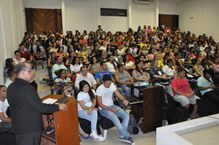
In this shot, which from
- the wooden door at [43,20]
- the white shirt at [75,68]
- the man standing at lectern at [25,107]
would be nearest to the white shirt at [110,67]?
the white shirt at [75,68]

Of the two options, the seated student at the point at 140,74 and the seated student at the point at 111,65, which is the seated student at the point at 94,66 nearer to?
the seated student at the point at 111,65

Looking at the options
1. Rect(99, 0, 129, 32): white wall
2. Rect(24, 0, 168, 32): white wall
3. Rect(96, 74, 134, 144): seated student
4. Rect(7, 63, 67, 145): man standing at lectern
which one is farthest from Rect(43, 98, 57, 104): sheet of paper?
Rect(99, 0, 129, 32): white wall

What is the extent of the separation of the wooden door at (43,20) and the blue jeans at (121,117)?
8.33 meters

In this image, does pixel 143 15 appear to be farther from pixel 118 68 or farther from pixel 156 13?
pixel 118 68

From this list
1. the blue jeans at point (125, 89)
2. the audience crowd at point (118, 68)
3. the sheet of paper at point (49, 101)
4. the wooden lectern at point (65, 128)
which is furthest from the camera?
the blue jeans at point (125, 89)

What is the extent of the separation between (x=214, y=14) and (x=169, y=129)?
1195cm

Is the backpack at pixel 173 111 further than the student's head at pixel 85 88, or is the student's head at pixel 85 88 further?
the backpack at pixel 173 111

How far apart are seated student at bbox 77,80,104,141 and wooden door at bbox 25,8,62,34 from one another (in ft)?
26.4

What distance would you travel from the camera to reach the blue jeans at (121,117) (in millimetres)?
3209

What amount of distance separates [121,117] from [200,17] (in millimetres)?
11043

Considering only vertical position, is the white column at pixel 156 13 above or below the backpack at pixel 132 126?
above

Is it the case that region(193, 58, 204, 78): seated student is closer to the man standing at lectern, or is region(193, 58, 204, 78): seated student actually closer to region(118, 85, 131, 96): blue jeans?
region(118, 85, 131, 96): blue jeans

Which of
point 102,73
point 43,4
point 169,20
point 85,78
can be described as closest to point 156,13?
point 169,20

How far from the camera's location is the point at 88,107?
11.0ft
